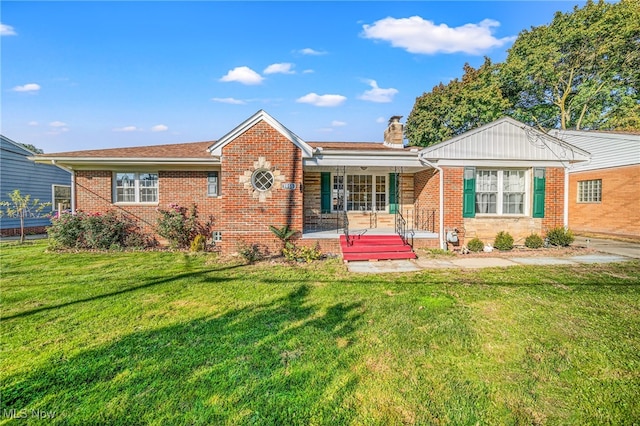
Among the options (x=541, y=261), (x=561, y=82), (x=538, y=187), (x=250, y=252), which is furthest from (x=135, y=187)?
(x=561, y=82)

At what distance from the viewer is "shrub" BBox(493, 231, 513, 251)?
31.5ft

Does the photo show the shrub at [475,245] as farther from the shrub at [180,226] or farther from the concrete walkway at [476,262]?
the shrub at [180,226]

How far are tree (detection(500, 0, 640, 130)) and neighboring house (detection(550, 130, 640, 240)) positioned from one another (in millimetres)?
9526

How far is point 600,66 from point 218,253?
29.4 metres

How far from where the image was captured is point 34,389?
2.84 meters

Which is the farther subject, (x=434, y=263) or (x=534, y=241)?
(x=534, y=241)

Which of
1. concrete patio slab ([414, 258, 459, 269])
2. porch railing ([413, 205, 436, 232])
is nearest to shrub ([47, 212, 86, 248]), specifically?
concrete patio slab ([414, 258, 459, 269])

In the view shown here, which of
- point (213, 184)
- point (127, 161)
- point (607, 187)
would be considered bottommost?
point (213, 184)

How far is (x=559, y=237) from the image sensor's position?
9867mm

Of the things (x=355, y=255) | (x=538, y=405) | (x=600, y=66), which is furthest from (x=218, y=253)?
(x=600, y=66)

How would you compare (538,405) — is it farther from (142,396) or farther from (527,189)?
(527,189)

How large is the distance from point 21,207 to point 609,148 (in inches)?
1065

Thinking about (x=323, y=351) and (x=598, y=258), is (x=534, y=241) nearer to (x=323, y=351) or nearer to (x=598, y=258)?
(x=598, y=258)

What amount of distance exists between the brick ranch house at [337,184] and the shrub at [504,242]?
1.26 feet
